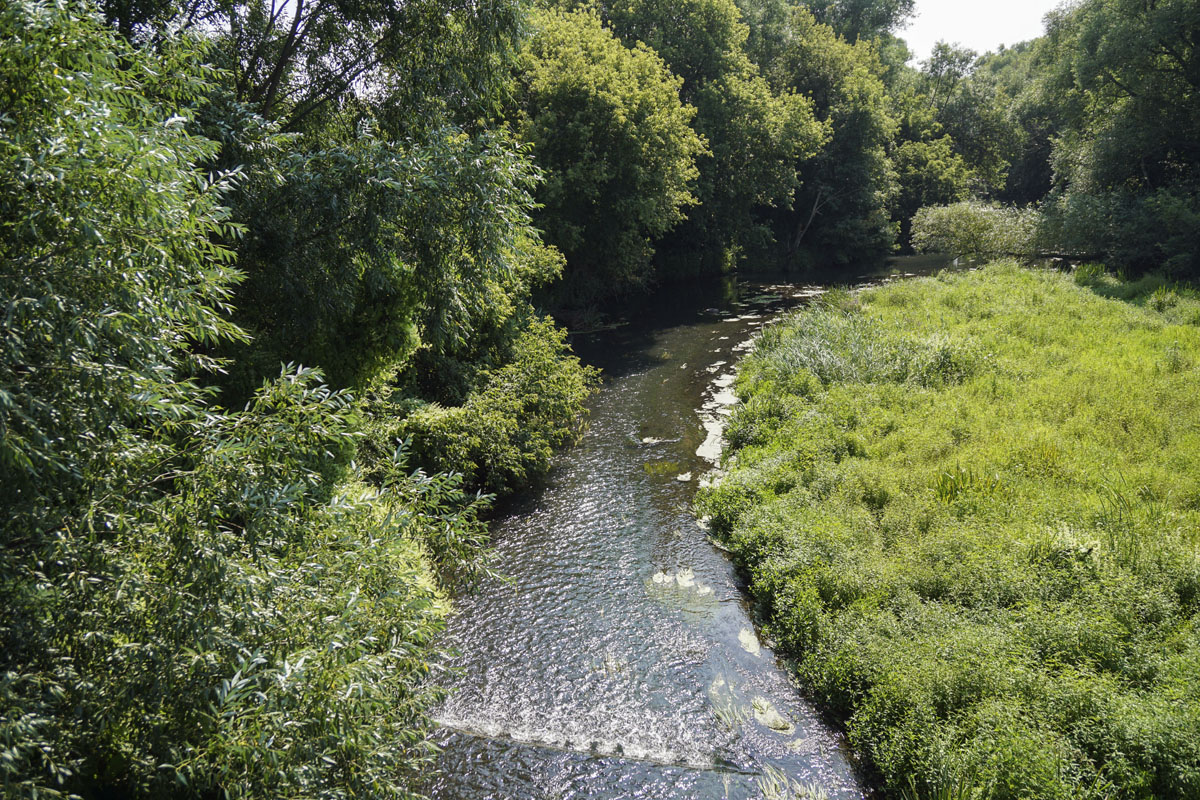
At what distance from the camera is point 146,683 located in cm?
448

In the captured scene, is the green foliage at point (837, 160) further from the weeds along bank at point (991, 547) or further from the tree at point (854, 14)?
the weeds along bank at point (991, 547)

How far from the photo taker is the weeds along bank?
6.10 m

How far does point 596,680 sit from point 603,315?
23.3m

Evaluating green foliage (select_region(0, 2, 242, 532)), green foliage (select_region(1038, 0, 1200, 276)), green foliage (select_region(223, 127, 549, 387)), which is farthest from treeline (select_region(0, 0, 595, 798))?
green foliage (select_region(1038, 0, 1200, 276))

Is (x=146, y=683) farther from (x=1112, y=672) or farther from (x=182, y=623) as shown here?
(x=1112, y=672)

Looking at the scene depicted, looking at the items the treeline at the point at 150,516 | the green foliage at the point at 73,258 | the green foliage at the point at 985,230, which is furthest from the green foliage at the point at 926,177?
the green foliage at the point at 73,258

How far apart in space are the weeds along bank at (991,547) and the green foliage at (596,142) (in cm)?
1260

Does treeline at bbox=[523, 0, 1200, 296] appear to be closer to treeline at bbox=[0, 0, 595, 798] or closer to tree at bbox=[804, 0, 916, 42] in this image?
tree at bbox=[804, 0, 916, 42]

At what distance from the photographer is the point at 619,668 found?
336 inches

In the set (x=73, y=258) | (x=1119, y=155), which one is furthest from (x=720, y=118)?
(x=73, y=258)

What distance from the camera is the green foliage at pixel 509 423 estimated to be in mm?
11914

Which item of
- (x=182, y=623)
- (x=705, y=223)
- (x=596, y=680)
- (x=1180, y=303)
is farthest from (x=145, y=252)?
(x=705, y=223)

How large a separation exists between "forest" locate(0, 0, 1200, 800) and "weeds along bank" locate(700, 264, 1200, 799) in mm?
59

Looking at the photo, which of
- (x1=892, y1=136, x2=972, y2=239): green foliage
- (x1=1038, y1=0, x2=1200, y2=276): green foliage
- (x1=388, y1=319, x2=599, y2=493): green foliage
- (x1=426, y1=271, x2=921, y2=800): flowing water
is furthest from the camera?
(x1=892, y1=136, x2=972, y2=239): green foliage
